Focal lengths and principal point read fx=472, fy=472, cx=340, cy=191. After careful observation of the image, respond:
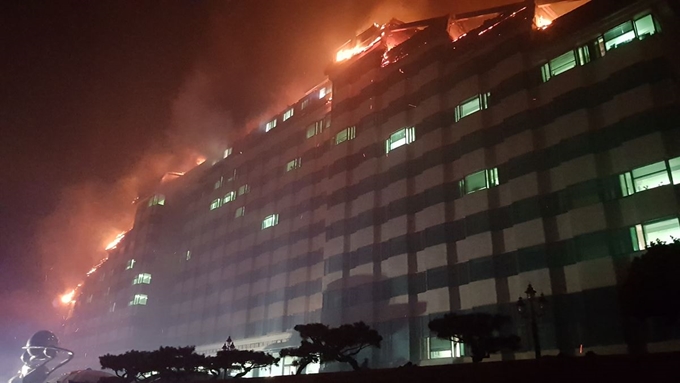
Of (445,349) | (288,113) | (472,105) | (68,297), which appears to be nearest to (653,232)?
(445,349)

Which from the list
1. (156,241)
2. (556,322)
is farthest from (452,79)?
(156,241)

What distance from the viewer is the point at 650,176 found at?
1115 inches

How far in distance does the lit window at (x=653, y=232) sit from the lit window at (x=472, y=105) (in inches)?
613

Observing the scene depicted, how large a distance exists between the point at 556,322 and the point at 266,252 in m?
38.3

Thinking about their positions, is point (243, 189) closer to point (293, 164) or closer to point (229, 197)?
point (229, 197)

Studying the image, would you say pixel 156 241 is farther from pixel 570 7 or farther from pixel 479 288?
pixel 570 7

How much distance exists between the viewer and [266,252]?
60.5 meters

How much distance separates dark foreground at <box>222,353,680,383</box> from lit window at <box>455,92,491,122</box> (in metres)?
24.1

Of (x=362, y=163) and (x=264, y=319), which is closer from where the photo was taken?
(x=362, y=163)

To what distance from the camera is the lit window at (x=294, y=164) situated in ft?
201

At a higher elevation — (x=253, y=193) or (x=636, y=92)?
(x=253, y=193)

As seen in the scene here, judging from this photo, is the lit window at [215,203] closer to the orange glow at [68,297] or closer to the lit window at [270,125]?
the lit window at [270,125]

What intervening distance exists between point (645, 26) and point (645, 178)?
1075 cm

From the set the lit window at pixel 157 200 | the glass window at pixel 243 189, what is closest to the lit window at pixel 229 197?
the glass window at pixel 243 189
